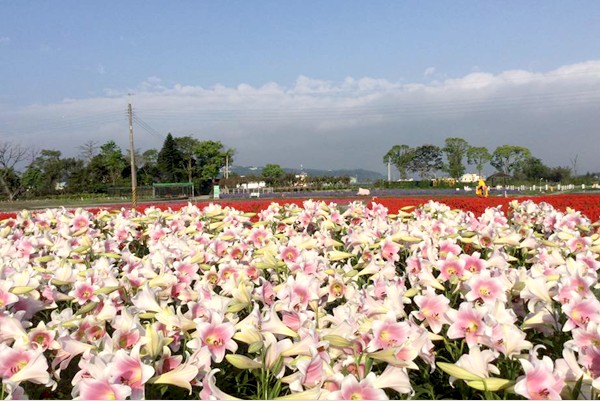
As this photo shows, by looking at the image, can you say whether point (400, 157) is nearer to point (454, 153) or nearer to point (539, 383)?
point (454, 153)

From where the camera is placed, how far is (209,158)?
76875mm

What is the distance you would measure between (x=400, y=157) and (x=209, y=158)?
32.0 metres

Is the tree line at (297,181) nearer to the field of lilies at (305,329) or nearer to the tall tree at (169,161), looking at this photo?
the tall tree at (169,161)

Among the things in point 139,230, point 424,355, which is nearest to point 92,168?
point 139,230

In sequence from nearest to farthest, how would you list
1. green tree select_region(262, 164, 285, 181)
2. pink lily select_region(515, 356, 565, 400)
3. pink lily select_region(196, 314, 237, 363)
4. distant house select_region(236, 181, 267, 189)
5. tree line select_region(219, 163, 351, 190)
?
pink lily select_region(515, 356, 565, 400) < pink lily select_region(196, 314, 237, 363) < tree line select_region(219, 163, 351, 190) < distant house select_region(236, 181, 267, 189) < green tree select_region(262, 164, 285, 181)

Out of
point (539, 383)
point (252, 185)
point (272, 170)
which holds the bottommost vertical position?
point (539, 383)

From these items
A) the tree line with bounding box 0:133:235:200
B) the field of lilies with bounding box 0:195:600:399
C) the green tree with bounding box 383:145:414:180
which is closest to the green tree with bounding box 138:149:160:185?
the tree line with bounding box 0:133:235:200

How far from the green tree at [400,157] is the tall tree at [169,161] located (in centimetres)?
3460

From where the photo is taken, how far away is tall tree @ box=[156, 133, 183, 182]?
71.8 metres

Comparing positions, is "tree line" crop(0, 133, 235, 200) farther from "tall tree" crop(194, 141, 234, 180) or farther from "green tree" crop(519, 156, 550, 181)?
"green tree" crop(519, 156, 550, 181)

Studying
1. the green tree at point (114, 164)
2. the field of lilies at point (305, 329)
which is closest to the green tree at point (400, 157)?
the green tree at point (114, 164)

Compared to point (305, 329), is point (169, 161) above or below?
above

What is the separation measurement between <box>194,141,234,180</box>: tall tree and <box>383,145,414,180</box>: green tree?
2784 cm

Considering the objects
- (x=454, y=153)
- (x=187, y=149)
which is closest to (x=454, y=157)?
(x=454, y=153)
